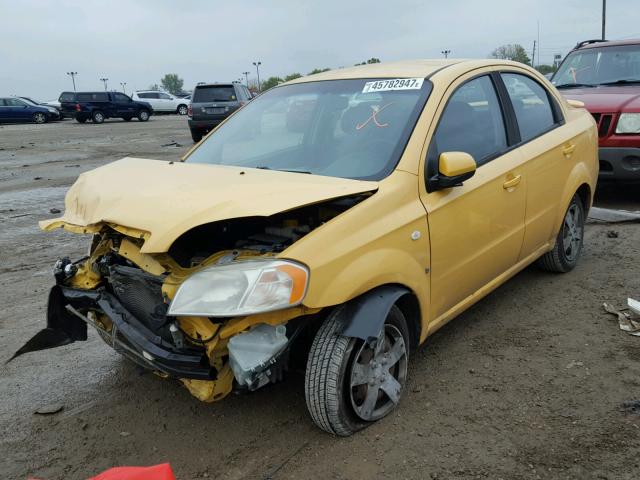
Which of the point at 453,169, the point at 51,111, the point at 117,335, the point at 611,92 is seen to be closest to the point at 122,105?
the point at 51,111

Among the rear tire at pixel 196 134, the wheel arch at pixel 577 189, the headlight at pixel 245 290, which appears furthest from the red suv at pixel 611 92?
the rear tire at pixel 196 134

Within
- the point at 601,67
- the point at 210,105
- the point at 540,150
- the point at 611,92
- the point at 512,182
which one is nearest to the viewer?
the point at 512,182

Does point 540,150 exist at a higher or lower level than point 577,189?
higher

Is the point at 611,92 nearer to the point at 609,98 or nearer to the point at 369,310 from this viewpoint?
the point at 609,98

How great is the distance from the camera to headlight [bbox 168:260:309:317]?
2.41m

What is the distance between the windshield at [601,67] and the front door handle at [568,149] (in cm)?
396

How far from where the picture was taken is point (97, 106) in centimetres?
3197

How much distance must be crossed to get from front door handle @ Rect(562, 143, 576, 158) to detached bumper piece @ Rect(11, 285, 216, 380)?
3.16 metres

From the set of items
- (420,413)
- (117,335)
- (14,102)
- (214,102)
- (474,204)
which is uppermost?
(14,102)

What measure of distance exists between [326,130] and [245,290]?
4.68 ft

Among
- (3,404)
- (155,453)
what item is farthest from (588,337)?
(3,404)

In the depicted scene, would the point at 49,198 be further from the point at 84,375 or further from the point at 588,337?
the point at 588,337

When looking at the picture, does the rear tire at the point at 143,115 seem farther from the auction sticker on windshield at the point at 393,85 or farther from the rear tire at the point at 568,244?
the auction sticker on windshield at the point at 393,85

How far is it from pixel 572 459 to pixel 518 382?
68 centimetres
